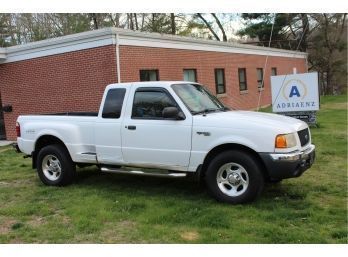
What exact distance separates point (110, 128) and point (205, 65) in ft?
42.7

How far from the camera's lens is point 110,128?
7.57m

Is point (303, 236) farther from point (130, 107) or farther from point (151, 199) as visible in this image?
point (130, 107)

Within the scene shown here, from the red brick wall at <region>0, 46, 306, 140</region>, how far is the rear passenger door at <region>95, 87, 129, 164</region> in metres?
6.44

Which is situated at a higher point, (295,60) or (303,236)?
(295,60)

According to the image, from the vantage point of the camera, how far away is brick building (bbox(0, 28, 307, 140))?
1423cm

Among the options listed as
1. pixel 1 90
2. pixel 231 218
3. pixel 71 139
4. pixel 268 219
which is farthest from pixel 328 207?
pixel 1 90

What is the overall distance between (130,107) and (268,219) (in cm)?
294

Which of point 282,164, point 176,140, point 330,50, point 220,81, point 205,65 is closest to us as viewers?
point 282,164

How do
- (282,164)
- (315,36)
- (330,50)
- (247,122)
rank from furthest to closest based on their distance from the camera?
(315,36) < (330,50) < (247,122) < (282,164)

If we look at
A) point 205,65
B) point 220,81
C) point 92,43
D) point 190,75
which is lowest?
point 220,81

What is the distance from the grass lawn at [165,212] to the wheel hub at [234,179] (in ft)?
1.10

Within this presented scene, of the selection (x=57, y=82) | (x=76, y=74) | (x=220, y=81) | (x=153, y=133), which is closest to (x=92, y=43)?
(x=76, y=74)

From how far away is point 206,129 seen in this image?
22.0 feet

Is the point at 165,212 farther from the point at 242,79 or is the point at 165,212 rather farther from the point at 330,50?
the point at 330,50
